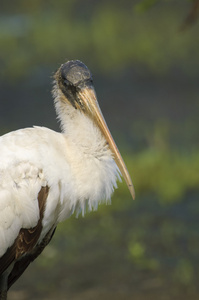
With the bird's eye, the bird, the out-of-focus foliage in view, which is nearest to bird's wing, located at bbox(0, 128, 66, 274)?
the bird

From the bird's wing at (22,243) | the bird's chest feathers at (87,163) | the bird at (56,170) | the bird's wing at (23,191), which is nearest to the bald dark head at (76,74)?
the bird at (56,170)

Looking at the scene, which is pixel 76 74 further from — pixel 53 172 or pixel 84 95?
pixel 53 172

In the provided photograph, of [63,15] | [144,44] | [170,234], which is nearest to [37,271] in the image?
[170,234]

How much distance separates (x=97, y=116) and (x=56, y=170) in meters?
0.49

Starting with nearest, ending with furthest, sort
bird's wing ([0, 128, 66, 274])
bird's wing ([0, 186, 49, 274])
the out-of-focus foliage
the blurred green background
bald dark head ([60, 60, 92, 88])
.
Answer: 1. bird's wing ([0, 128, 66, 274])
2. bird's wing ([0, 186, 49, 274])
3. bald dark head ([60, 60, 92, 88])
4. the blurred green background
5. the out-of-focus foliage

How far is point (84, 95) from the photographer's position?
5477 millimetres

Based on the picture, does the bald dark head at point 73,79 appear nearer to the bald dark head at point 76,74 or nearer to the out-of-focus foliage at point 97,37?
the bald dark head at point 76,74

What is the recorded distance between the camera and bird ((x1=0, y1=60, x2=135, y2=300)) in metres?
5.22

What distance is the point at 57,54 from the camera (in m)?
16.1

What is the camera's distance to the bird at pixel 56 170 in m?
5.22

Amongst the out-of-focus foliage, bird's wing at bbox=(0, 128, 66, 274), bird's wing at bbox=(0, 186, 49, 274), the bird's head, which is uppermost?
the out-of-focus foliage

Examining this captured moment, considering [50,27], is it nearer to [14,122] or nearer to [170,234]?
[14,122]

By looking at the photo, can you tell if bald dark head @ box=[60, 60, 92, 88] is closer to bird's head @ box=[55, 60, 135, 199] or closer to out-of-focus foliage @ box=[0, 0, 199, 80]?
bird's head @ box=[55, 60, 135, 199]

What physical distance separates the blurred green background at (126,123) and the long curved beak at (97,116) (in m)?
0.67
